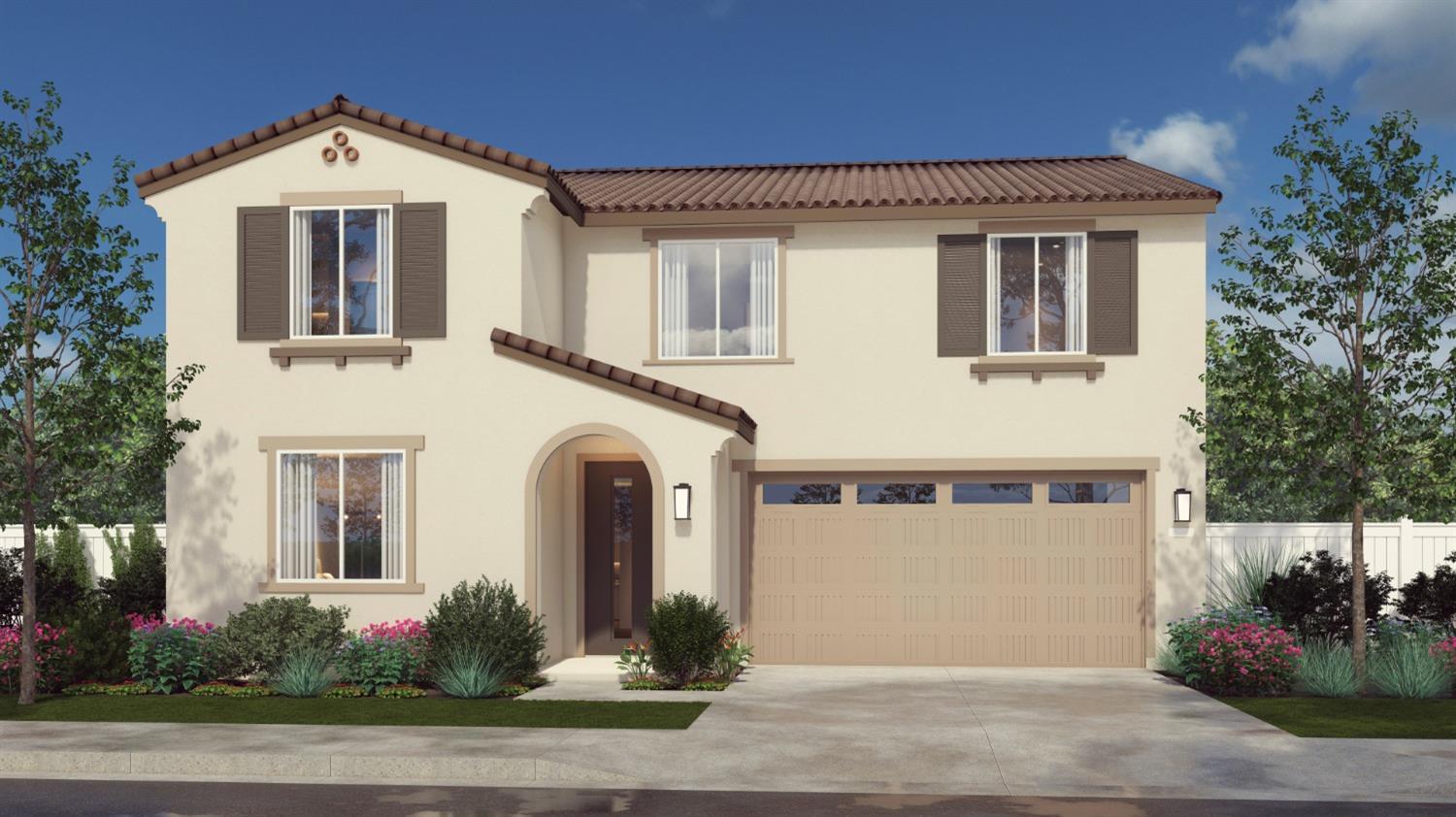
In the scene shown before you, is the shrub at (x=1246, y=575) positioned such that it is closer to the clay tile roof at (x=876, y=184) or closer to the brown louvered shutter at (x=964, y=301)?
the brown louvered shutter at (x=964, y=301)

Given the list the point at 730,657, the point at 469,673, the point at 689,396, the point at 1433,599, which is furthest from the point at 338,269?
the point at 1433,599

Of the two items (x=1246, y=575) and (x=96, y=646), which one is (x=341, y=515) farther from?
(x=1246, y=575)

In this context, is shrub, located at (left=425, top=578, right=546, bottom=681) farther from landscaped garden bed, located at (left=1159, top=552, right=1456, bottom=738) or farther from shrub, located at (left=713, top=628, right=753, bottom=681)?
landscaped garden bed, located at (left=1159, top=552, right=1456, bottom=738)

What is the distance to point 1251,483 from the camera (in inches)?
1732

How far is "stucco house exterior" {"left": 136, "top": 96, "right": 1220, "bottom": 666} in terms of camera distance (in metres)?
16.5

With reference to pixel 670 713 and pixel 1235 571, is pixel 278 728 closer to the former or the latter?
pixel 670 713

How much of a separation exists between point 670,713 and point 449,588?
13.5ft

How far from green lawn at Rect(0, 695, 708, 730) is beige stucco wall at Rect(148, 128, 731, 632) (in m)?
2.13

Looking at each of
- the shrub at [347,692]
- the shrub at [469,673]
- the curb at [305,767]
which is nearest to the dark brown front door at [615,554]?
the shrub at [469,673]

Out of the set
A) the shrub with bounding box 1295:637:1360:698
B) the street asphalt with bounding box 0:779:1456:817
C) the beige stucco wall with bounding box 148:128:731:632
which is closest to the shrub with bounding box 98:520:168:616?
the beige stucco wall with bounding box 148:128:731:632

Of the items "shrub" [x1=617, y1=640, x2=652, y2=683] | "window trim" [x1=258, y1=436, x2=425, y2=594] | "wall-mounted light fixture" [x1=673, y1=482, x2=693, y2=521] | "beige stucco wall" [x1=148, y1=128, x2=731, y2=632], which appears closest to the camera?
"shrub" [x1=617, y1=640, x2=652, y2=683]

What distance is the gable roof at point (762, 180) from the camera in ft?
55.2

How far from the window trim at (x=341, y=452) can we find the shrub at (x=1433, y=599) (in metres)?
12.0

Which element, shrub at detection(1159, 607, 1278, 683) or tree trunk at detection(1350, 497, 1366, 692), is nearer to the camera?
tree trunk at detection(1350, 497, 1366, 692)
